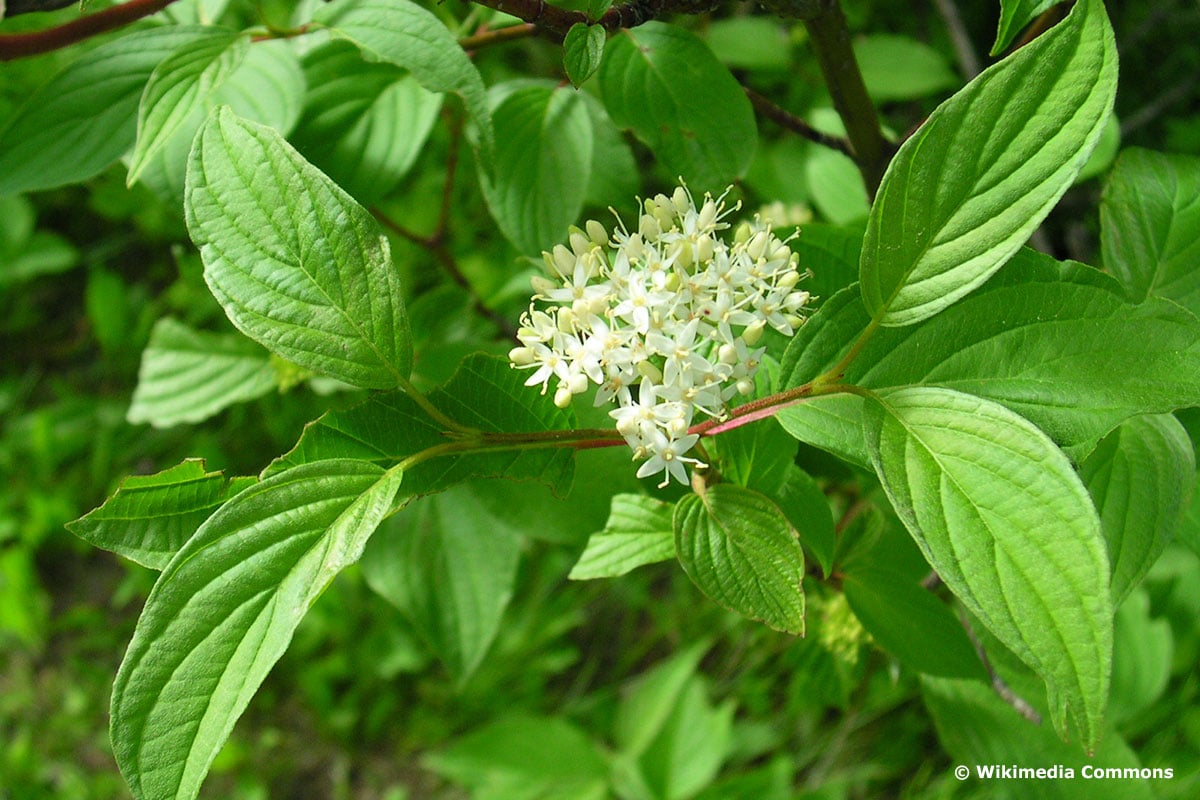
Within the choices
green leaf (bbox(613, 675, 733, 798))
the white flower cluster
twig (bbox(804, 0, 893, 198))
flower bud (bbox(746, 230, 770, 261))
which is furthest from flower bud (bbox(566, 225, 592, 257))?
green leaf (bbox(613, 675, 733, 798))

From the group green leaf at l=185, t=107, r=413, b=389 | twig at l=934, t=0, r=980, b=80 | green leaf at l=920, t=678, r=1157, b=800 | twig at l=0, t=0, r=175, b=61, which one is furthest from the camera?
twig at l=934, t=0, r=980, b=80

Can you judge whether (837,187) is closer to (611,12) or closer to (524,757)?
(611,12)

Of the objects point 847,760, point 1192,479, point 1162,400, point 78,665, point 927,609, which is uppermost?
point 1162,400

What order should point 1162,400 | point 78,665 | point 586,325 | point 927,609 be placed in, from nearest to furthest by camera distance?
point 1162,400, point 586,325, point 927,609, point 78,665

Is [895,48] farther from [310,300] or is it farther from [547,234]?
[310,300]

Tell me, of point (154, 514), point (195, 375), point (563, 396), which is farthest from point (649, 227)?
point (195, 375)

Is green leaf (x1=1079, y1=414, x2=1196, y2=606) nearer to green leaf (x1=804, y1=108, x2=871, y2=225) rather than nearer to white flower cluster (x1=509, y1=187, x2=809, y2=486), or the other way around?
white flower cluster (x1=509, y1=187, x2=809, y2=486)

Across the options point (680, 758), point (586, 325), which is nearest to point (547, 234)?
point (586, 325)
